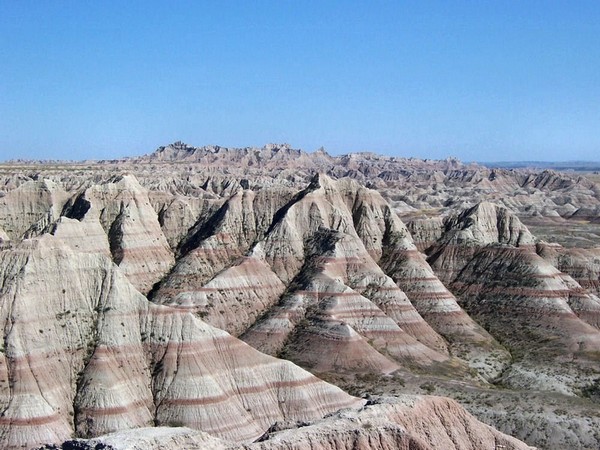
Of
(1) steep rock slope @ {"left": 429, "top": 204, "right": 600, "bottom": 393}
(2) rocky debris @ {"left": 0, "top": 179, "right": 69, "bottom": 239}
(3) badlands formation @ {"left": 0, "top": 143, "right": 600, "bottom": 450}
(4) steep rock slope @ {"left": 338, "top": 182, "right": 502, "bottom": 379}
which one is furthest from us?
(2) rocky debris @ {"left": 0, "top": 179, "right": 69, "bottom": 239}

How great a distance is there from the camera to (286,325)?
9444 cm

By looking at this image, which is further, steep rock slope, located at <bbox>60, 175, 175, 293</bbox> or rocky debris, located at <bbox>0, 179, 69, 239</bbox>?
rocky debris, located at <bbox>0, 179, 69, 239</bbox>

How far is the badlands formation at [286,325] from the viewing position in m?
57.4

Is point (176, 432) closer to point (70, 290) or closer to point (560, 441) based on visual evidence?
point (70, 290)

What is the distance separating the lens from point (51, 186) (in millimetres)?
122312

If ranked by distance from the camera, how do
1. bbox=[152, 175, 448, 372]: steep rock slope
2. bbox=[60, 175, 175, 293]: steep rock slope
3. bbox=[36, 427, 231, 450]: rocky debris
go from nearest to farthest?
bbox=[36, 427, 231, 450]: rocky debris → bbox=[152, 175, 448, 372]: steep rock slope → bbox=[60, 175, 175, 293]: steep rock slope

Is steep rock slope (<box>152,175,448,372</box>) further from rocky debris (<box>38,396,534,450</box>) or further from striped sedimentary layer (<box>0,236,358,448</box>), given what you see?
rocky debris (<box>38,396,534,450</box>)

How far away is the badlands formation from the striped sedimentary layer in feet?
0.48

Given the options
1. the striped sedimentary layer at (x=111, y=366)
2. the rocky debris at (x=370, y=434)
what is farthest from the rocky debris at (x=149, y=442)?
the striped sedimentary layer at (x=111, y=366)

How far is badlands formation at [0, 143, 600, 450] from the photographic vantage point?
57406 mm

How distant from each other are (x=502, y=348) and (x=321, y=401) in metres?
41.5

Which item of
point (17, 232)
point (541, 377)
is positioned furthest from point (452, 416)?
point (17, 232)

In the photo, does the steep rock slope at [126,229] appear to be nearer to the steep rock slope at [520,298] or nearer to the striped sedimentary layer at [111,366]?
the striped sedimentary layer at [111,366]

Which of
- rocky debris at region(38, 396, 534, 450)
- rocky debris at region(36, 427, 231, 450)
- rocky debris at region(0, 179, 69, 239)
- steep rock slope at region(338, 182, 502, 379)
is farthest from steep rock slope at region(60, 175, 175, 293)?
rocky debris at region(36, 427, 231, 450)
